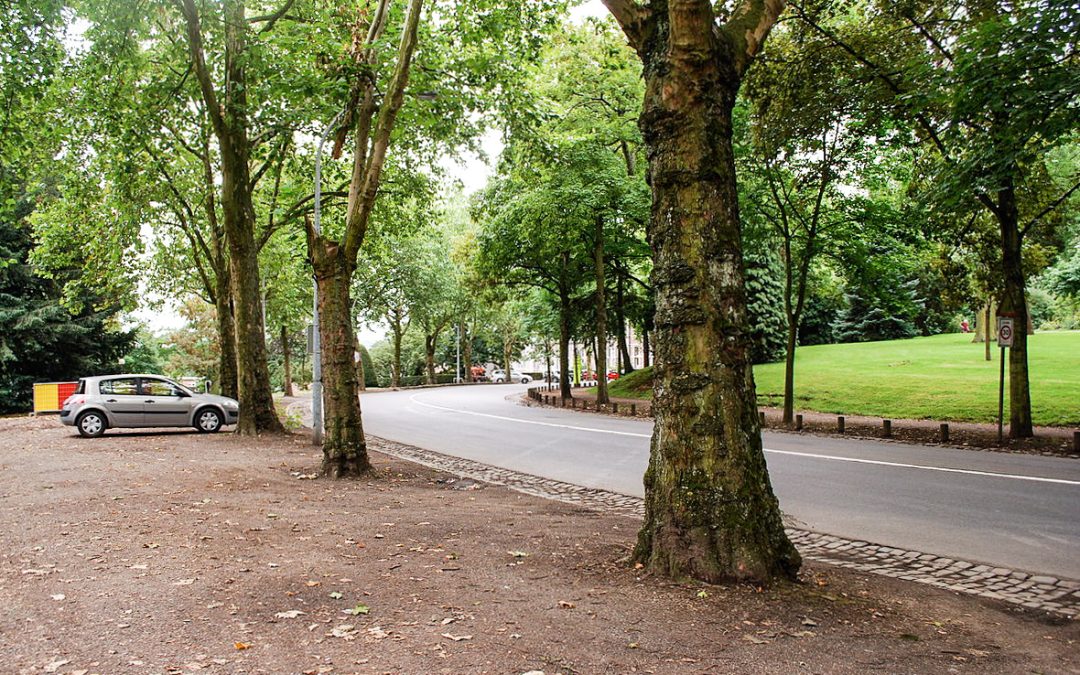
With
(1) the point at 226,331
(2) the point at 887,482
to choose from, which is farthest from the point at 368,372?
(2) the point at 887,482

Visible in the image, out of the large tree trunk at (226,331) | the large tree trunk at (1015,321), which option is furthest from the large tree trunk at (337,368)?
the large tree trunk at (1015,321)

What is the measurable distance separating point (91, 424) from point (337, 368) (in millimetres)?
10799

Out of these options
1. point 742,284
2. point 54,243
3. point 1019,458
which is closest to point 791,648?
point 742,284

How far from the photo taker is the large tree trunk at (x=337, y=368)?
34.9 feet

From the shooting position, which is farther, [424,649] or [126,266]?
[126,266]

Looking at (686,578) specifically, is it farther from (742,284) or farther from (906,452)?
(906,452)

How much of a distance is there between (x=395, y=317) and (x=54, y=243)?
33.6m

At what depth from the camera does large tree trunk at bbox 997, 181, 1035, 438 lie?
48.8 feet

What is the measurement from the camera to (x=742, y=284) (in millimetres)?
5211

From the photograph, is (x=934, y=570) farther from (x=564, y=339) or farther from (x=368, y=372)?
(x=368, y=372)

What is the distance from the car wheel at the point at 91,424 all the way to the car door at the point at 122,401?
0.21 meters

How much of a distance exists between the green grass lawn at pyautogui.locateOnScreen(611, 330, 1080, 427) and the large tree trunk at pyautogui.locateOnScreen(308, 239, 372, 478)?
16111 mm

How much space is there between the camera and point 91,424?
17719 mm

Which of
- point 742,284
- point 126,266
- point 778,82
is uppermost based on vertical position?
point 778,82
